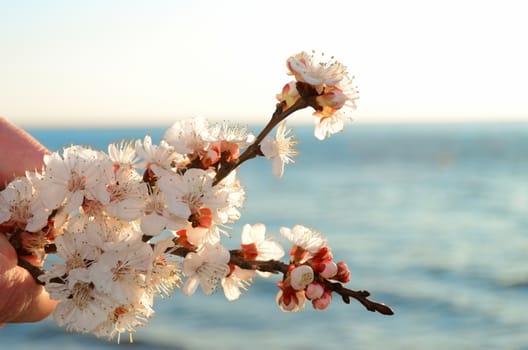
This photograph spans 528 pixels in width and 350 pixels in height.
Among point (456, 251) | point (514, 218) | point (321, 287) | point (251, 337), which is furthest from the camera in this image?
point (514, 218)

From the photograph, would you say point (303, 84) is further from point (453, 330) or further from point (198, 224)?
point (453, 330)

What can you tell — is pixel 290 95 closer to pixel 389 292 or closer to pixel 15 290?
pixel 15 290

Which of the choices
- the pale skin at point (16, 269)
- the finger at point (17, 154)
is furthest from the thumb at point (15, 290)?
the finger at point (17, 154)

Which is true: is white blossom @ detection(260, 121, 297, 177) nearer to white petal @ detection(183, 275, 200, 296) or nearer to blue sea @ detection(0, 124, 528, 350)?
blue sea @ detection(0, 124, 528, 350)

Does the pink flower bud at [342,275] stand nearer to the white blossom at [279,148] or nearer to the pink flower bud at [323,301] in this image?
the pink flower bud at [323,301]

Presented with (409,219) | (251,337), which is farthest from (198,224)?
(409,219)

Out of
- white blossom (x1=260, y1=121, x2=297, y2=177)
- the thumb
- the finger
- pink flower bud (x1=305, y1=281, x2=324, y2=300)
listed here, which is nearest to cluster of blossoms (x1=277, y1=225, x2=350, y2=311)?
pink flower bud (x1=305, y1=281, x2=324, y2=300)
